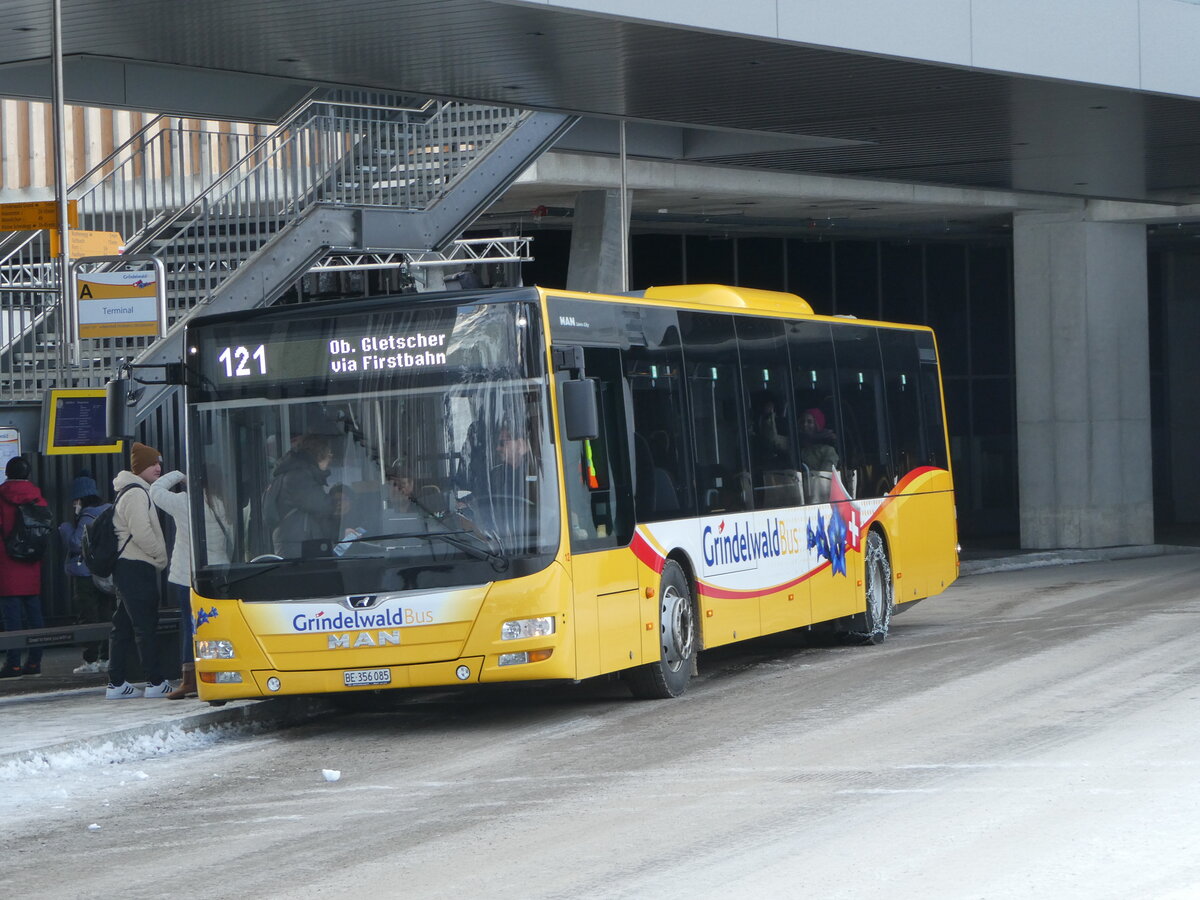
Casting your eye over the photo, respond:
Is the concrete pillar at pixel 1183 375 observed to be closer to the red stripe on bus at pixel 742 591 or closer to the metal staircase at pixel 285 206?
the metal staircase at pixel 285 206

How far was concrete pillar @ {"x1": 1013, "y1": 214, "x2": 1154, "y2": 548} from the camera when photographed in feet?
105

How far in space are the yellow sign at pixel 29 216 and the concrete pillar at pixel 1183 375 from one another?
3454cm

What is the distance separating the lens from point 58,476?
18047mm

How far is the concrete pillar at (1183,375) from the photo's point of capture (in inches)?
1750

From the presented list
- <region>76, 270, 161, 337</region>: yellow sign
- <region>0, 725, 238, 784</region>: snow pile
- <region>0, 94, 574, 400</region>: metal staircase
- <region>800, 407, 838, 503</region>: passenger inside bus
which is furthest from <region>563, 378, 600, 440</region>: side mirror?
<region>0, 94, 574, 400</region>: metal staircase

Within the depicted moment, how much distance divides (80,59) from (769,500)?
9.21 m

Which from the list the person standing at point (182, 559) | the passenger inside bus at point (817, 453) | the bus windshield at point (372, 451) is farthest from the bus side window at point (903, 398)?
the person standing at point (182, 559)

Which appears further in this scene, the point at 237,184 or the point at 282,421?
the point at 237,184

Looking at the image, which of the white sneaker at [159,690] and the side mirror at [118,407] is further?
the white sneaker at [159,690]

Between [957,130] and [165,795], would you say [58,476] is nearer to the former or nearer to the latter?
[165,795]

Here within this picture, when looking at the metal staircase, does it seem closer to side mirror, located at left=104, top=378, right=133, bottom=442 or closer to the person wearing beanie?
the person wearing beanie

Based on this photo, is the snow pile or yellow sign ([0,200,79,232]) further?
yellow sign ([0,200,79,232])

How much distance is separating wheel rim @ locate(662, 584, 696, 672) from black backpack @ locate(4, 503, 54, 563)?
20.4ft

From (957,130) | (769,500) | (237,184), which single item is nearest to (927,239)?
(957,130)
